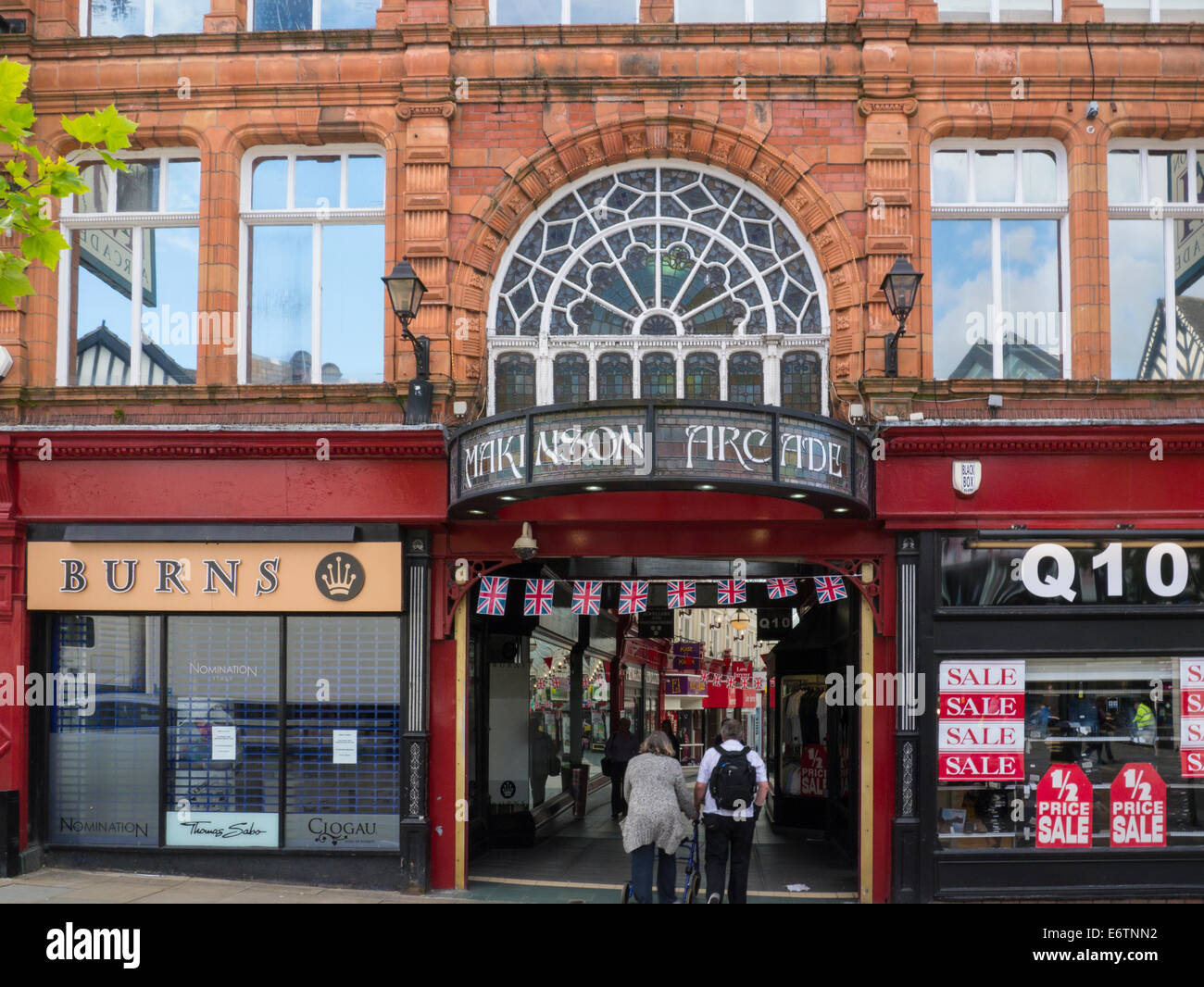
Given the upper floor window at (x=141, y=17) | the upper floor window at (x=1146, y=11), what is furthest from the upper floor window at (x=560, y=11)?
the upper floor window at (x=1146, y=11)

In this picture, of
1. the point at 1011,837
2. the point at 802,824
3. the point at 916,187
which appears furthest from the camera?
the point at 802,824

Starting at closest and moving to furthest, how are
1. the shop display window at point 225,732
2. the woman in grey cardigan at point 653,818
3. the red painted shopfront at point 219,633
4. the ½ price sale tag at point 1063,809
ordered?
the woman in grey cardigan at point 653,818, the ½ price sale tag at point 1063,809, the red painted shopfront at point 219,633, the shop display window at point 225,732

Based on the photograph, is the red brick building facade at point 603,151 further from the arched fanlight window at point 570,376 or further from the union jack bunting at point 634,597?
the union jack bunting at point 634,597

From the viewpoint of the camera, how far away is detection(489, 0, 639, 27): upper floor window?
14250 millimetres

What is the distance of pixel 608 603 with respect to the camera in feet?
61.8

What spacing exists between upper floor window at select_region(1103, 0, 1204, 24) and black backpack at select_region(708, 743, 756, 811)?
362 inches

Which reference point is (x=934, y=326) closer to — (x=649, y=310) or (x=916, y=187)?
(x=916, y=187)

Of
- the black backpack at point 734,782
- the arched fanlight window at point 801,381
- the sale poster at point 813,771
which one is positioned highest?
the arched fanlight window at point 801,381

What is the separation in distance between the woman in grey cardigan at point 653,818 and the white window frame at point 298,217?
5.89 m

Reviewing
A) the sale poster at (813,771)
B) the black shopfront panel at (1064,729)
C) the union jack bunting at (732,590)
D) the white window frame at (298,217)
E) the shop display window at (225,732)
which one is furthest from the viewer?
the sale poster at (813,771)

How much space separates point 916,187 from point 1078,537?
4.11m

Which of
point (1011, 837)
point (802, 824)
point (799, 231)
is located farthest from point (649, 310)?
point (802, 824)

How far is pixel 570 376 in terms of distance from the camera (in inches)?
547

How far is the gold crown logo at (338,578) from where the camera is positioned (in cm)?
1327
